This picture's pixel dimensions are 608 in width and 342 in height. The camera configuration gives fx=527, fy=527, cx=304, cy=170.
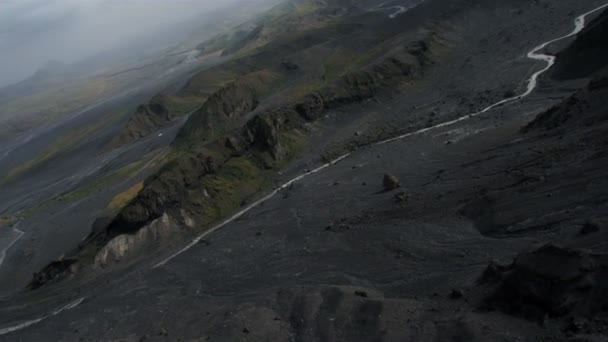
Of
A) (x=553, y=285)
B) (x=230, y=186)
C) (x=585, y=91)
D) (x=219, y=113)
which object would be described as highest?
(x=553, y=285)

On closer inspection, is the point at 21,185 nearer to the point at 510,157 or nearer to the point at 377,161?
the point at 377,161

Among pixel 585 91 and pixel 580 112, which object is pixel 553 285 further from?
pixel 585 91

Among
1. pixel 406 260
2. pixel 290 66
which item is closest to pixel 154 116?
pixel 290 66

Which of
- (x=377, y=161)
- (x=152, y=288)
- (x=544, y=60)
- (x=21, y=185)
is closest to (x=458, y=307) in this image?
(x=152, y=288)

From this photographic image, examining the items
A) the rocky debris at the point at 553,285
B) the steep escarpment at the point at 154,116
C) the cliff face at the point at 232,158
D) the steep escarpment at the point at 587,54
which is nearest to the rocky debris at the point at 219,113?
the cliff face at the point at 232,158

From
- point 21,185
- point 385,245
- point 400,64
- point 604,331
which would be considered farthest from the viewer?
point 21,185

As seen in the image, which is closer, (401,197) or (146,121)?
(401,197)

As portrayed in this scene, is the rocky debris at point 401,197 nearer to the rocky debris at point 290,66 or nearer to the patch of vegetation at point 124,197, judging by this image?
the patch of vegetation at point 124,197
